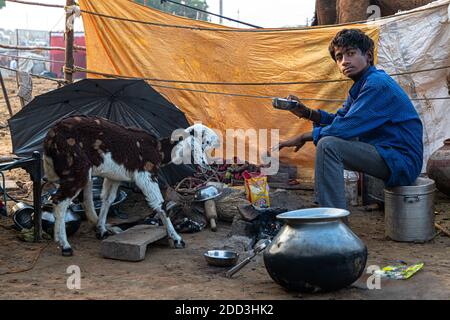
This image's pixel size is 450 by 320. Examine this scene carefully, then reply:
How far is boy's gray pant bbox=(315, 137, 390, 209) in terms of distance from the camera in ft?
14.0

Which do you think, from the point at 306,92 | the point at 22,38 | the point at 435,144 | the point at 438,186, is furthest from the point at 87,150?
the point at 22,38

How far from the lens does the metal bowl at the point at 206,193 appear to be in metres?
5.60

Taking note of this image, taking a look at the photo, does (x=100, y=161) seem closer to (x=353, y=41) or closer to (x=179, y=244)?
(x=179, y=244)

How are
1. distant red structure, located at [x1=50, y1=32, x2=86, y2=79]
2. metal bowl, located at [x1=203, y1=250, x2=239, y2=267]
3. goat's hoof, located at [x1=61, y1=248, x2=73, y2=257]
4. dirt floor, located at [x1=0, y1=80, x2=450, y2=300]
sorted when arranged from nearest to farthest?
dirt floor, located at [x1=0, y1=80, x2=450, y2=300], metal bowl, located at [x1=203, y1=250, x2=239, y2=267], goat's hoof, located at [x1=61, y1=248, x2=73, y2=257], distant red structure, located at [x1=50, y1=32, x2=86, y2=79]

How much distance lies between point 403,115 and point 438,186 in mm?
2447

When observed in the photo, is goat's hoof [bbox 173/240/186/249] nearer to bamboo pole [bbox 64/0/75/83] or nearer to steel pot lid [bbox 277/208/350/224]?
steel pot lid [bbox 277/208/350/224]

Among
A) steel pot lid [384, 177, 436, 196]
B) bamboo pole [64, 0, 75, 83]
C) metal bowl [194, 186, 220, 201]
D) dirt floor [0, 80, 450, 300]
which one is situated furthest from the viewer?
bamboo pole [64, 0, 75, 83]

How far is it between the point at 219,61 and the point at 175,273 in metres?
4.06

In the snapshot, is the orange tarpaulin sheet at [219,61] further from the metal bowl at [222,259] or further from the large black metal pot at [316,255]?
the large black metal pot at [316,255]

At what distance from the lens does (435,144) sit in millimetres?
7164

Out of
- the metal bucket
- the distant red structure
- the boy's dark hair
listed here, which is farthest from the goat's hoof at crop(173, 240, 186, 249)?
the distant red structure

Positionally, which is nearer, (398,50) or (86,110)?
(86,110)

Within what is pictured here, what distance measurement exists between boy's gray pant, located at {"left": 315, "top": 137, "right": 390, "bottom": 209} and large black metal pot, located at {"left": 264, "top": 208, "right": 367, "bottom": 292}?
92 cm
